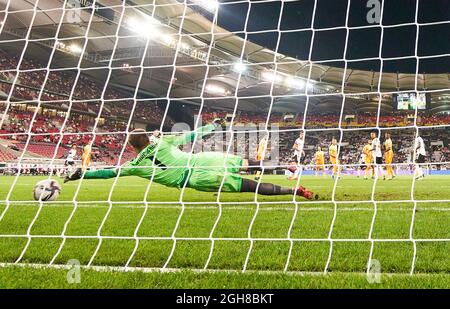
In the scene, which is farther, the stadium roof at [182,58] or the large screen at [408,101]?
the large screen at [408,101]

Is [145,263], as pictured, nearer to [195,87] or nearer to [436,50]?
[195,87]

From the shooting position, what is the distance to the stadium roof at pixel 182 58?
17.3 meters

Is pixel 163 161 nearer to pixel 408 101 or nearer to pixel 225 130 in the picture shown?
pixel 225 130

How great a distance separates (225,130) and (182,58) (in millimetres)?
5967

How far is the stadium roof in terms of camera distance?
1733 cm

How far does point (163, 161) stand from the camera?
4684mm

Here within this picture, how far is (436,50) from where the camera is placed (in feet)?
85.8

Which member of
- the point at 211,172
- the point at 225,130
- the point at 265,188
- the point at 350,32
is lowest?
the point at 265,188

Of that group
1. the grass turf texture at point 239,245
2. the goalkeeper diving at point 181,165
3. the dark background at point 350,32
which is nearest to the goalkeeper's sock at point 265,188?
the goalkeeper diving at point 181,165

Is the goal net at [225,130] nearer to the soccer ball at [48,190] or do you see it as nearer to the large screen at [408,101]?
the large screen at [408,101]

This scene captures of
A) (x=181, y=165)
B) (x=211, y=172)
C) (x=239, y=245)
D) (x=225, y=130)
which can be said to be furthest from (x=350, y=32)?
(x=239, y=245)

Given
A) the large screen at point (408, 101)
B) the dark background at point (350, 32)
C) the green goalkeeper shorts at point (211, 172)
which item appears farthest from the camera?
the dark background at point (350, 32)

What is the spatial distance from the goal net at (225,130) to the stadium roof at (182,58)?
0.11 meters

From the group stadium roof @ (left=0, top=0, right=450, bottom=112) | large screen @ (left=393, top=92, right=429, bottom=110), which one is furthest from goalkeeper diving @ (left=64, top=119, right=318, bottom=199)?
large screen @ (left=393, top=92, right=429, bottom=110)
